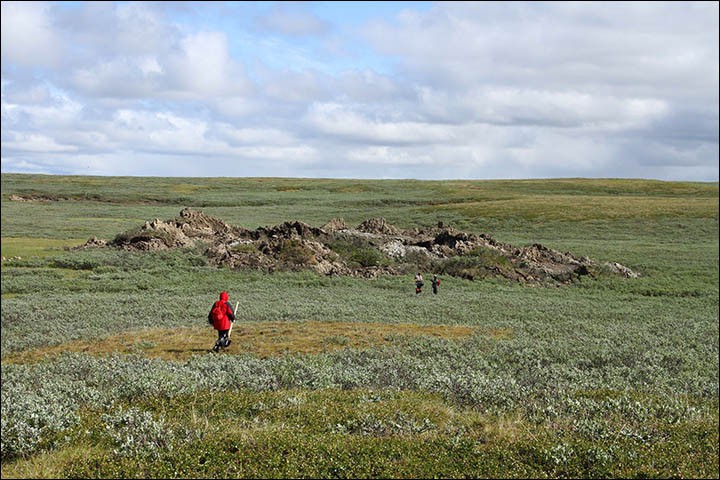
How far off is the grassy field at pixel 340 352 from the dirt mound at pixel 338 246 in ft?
0.92

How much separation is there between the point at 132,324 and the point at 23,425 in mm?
6690

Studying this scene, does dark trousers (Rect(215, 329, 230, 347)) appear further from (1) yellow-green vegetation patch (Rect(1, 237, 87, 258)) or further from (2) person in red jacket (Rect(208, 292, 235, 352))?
(1) yellow-green vegetation patch (Rect(1, 237, 87, 258))

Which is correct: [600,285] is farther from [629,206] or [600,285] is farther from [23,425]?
[23,425]

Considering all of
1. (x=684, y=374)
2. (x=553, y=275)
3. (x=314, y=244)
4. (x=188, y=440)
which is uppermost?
(x=314, y=244)

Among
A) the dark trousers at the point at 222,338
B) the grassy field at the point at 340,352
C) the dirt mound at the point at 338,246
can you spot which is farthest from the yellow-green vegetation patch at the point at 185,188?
the dark trousers at the point at 222,338

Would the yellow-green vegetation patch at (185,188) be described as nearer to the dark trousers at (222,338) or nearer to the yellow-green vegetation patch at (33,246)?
the yellow-green vegetation patch at (33,246)

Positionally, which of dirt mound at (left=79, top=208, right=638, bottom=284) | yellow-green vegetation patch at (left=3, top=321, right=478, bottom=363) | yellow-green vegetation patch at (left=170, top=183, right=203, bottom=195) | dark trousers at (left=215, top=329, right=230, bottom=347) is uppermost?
yellow-green vegetation patch at (left=170, top=183, right=203, bottom=195)

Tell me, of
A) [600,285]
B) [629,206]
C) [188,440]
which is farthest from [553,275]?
[188,440]

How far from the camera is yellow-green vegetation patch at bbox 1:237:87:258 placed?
10.2 meters

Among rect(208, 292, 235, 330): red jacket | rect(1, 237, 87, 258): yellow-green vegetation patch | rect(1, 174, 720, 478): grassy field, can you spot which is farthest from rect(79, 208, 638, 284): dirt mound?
rect(208, 292, 235, 330): red jacket

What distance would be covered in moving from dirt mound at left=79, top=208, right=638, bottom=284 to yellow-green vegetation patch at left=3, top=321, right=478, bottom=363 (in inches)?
98.5

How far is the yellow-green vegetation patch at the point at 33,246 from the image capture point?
1016 cm

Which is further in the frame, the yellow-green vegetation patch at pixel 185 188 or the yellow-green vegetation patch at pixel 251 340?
the yellow-green vegetation patch at pixel 251 340

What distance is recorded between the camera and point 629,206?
16.1 meters
